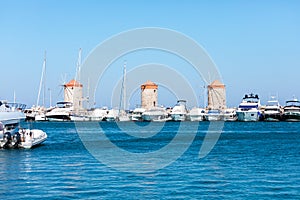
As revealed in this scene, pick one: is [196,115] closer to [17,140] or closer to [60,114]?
[60,114]

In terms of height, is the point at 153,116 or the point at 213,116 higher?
the point at 153,116

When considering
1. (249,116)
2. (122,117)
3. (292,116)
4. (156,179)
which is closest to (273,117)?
(292,116)

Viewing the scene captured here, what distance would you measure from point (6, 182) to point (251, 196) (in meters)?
14.8

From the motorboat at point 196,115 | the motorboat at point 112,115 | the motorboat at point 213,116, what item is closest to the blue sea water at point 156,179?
the motorboat at point 112,115

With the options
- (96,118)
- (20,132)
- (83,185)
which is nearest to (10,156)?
(20,132)

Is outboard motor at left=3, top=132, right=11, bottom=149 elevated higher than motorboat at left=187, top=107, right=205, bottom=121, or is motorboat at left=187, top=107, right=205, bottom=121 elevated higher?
motorboat at left=187, top=107, right=205, bottom=121

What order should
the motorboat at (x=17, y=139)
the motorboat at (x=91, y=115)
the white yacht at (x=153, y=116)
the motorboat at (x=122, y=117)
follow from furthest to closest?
the white yacht at (x=153, y=116)
the motorboat at (x=91, y=115)
the motorboat at (x=122, y=117)
the motorboat at (x=17, y=139)

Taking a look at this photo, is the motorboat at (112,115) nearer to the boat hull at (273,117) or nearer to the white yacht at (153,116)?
the white yacht at (153,116)

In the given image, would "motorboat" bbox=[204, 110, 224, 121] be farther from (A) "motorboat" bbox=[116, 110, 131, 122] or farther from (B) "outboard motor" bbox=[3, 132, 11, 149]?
(B) "outboard motor" bbox=[3, 132, 11, 149]

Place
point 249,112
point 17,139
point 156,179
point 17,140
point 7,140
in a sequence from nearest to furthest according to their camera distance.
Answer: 1. point 156,179
2. point 7,140
3. point 17,140
4. point 17,139
5. point 249,112

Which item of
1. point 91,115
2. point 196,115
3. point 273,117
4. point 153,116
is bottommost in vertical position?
point 273,117

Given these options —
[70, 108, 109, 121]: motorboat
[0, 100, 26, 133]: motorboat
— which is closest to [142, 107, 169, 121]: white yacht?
[70, 108, 109, 121]: motorboat

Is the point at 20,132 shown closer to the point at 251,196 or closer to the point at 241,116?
the point at 251,196

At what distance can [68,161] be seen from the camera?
147 ft
